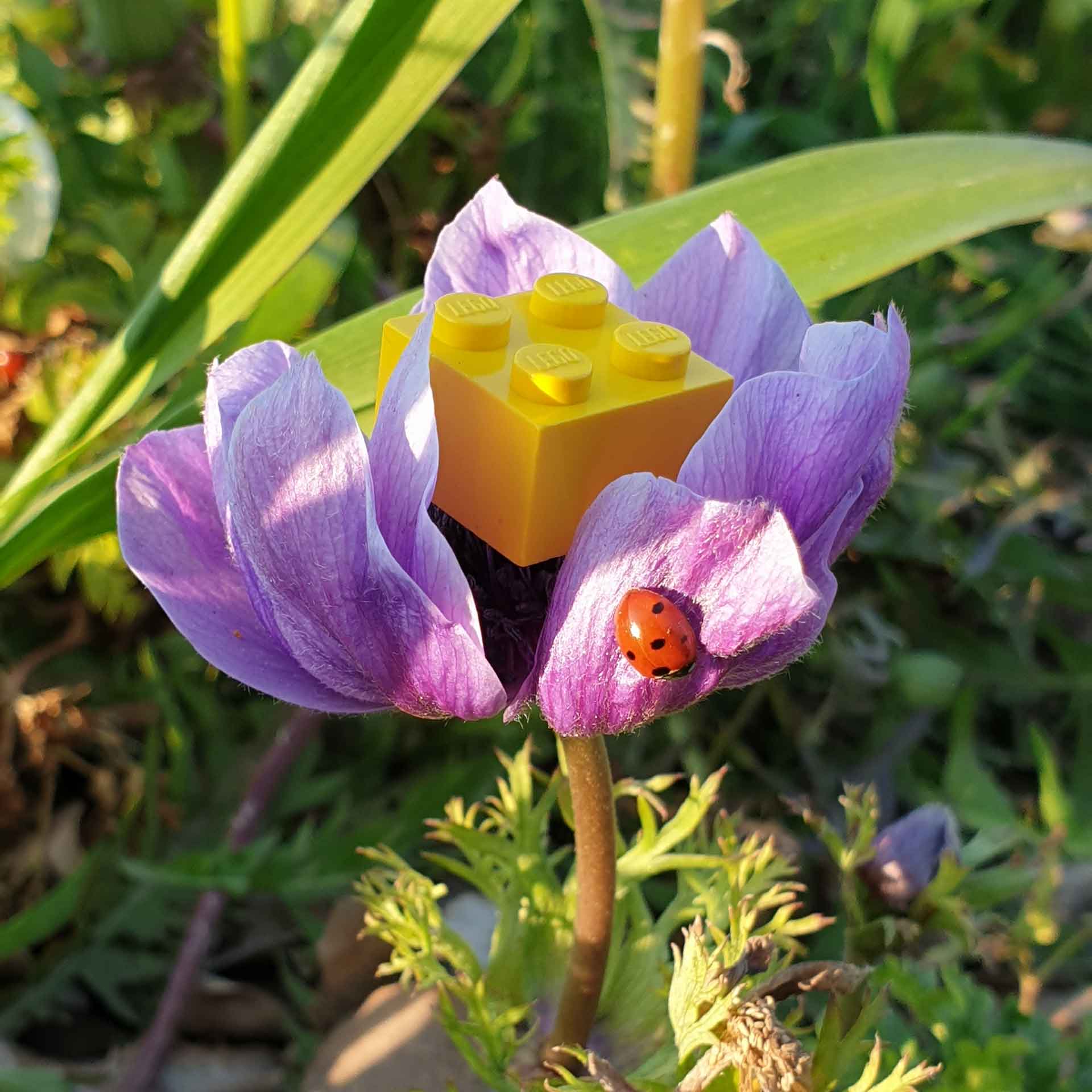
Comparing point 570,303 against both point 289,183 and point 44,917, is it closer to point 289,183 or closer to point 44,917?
point 289,183

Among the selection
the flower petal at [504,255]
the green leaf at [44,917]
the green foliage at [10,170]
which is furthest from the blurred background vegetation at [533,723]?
the flower petal at [504,255]

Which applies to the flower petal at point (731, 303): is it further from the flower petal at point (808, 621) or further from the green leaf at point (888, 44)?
the green leaf at point (888, 44)

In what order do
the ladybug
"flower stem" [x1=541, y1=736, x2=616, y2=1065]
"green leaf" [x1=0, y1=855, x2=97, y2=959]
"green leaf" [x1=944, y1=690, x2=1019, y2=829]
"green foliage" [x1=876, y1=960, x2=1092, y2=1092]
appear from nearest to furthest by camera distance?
the ladybug → "flower stem" [x1=541, y1=736, x2=616, y2=1065] → "green foliage" [x1=876, y1=960, x2=1092, y2=1092] → "green leaf" [x1=0, y1=855, x2=97, y2=959] → "green leaf" [x1=944, y1=690, x2=1019, y2=829]

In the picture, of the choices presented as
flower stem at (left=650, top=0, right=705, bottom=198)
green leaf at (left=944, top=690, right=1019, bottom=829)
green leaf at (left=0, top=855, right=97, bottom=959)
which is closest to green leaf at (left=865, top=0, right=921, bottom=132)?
flower stem at (left=650, top=0, right=705, bottom=198)

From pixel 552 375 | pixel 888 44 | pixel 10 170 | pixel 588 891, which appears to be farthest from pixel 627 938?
pixel 888 44

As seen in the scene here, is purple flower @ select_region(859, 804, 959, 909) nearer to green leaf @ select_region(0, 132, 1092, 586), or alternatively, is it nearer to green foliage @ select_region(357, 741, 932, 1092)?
green foliage @ select_region(357, 741, 932, 1092)

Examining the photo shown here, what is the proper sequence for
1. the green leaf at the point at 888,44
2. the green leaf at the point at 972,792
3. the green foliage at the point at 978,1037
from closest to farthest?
the green foliage at the point at 978,1037, the green leaf at the point at 972,792, the green leaf at the point at 888,44

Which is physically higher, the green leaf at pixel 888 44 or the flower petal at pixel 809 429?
the flower petal at pixel 809 429
